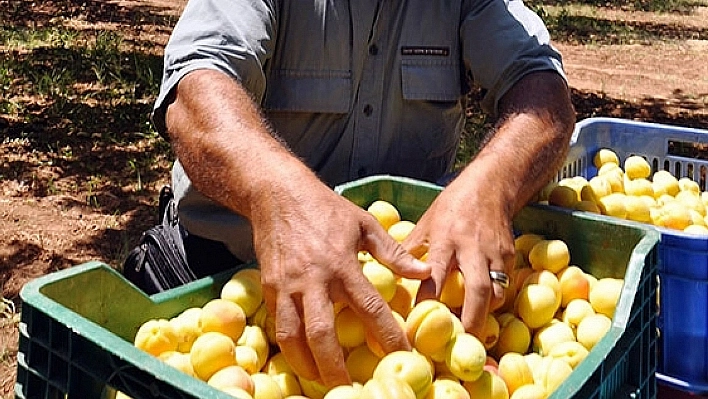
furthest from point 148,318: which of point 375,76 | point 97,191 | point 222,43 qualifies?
point 97,191

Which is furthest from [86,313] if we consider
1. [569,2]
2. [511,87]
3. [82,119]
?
[569,2]

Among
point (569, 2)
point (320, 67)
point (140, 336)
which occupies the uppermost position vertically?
point (320, 67)

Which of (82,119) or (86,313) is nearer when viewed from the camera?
(86,313)

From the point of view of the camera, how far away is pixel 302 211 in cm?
140

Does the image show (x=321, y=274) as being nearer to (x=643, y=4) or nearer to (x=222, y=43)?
(x=222, y=43)

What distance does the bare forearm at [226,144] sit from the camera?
1.52m

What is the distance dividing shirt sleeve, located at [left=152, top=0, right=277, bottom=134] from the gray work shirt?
3cm

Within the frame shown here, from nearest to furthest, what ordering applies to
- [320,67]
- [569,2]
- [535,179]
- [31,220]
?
[535,179], [320,67], [31,220], [569,2]

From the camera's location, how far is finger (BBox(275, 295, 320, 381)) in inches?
50.3

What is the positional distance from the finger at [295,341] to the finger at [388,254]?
177 mm

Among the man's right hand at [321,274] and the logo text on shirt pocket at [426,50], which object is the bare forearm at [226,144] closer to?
the man's right hand at [321,274]

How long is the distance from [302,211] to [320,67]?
760mm

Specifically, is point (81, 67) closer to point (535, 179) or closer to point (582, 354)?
point (535, 179)

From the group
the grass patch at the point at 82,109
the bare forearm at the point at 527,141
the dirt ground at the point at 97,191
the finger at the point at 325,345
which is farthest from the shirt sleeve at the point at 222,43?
the grass patch at the point at 82,109
